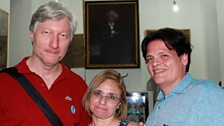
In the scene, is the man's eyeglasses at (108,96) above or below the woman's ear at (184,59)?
below

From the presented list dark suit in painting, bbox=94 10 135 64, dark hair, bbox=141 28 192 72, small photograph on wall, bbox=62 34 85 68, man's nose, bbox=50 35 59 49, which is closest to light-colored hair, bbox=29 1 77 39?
man's nose, bbox=50 35 59 49

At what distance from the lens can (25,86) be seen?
154 centimetres

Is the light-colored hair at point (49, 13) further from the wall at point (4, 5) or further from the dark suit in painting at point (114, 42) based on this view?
the dark suit in painting at point (114, 42)

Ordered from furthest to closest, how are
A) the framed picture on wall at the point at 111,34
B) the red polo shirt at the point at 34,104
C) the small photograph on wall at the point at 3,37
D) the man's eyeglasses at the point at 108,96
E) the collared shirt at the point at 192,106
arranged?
the framed picture on wall at the point at 111,34 → the small photograph on wall at the point at 3,37 → the man's eyeglasses at the point at 108,96 → the red polo shirt at the point at 34,104 → the collared shirt at the point at 192,106

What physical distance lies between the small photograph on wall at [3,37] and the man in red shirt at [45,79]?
115cm

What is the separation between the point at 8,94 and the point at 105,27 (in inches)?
120

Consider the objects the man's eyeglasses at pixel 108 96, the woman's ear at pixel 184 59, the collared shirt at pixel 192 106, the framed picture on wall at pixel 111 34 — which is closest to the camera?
the collared shirt at pixel 192 106

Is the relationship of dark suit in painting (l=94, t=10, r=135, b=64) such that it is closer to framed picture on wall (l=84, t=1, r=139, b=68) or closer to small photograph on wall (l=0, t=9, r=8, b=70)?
framed picture on wall (l=84, t=1, r=139, b=68)

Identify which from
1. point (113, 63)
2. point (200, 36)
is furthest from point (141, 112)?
point (200, 36)

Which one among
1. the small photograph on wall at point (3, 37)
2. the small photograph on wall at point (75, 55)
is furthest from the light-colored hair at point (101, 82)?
the small photograph on wall at point (75, 55)

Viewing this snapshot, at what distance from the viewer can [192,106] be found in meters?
1.33

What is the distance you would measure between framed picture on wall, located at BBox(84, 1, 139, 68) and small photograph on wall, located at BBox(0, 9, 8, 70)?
1.71m

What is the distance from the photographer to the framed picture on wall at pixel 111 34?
429 cm

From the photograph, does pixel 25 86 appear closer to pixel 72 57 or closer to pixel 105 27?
pixel 72 57
